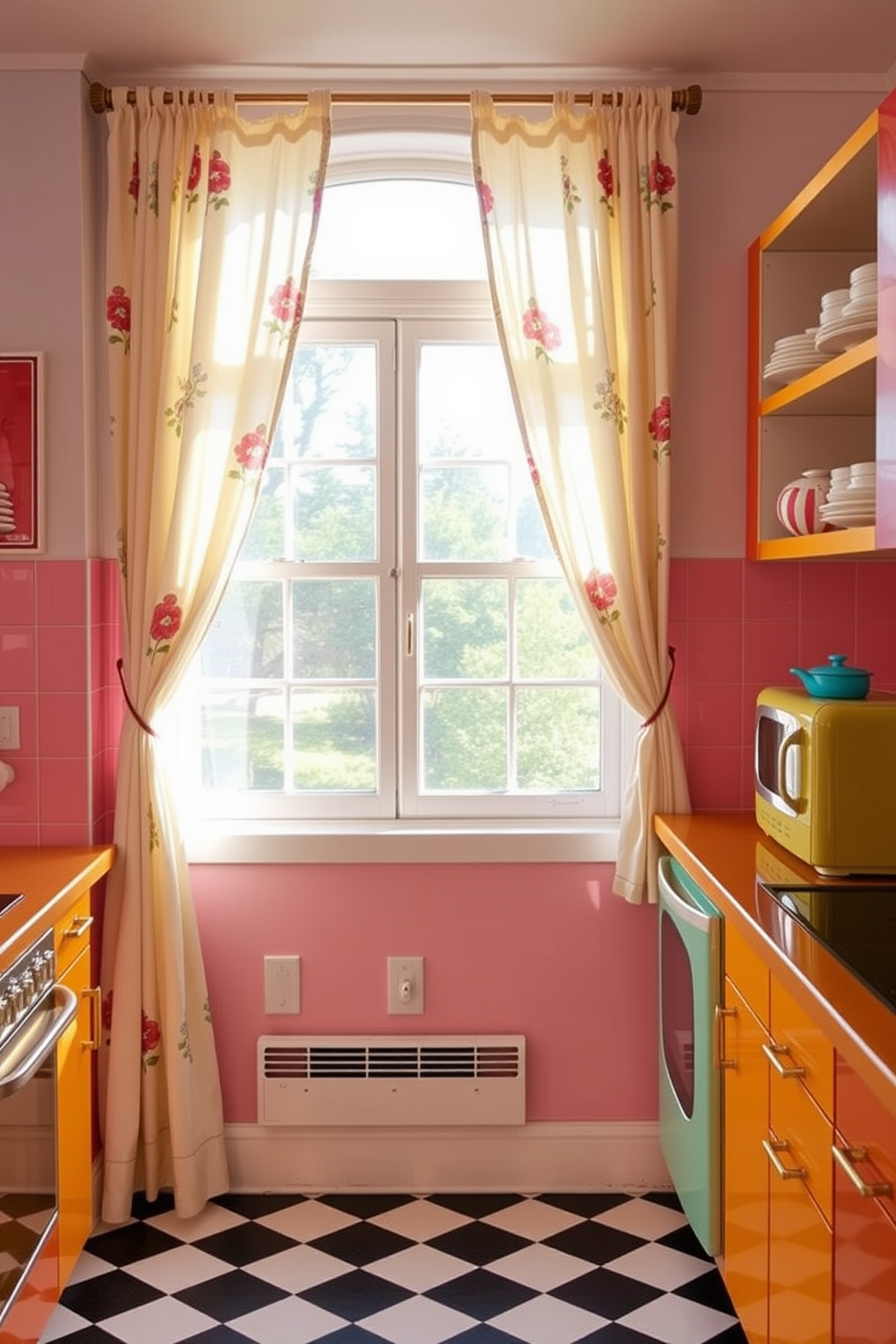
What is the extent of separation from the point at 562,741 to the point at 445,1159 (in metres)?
1.03

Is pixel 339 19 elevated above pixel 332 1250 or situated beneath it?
Result: elevated above

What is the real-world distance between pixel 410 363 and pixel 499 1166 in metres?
1.93

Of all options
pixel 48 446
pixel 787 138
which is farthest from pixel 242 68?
pixel 787 138

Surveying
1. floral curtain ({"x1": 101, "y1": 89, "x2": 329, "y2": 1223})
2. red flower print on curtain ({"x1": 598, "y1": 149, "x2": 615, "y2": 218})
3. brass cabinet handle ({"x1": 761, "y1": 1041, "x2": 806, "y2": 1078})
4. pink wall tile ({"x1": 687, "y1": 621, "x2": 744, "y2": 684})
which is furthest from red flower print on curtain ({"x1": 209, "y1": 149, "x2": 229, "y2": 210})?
brass cabinet handle ({"x1": 761, "y1": 1041, "x2": 806, "y2": 1078})

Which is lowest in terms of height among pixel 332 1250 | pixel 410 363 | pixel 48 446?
pixel 332 1250

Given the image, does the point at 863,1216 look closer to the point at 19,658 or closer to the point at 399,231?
the point at 19,658

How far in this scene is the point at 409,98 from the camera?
3023mm

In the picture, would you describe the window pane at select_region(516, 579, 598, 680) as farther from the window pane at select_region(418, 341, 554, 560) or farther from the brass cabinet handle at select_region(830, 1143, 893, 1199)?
the brass cabinet handle at select_region(830, 1143, 893, 1199)

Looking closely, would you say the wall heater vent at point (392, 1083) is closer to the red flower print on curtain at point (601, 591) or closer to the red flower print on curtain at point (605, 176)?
the red flower print on curtain at point (601, 591)

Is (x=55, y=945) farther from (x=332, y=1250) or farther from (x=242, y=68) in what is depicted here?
(x=242, y=68)

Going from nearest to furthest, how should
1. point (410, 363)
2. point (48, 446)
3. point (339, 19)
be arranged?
1. point (339, 19)
2. point (48, 446)
3. point (410, 363)

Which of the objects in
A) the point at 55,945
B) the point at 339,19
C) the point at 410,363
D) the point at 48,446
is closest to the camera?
the point at 55,945

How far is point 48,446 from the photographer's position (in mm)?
3020

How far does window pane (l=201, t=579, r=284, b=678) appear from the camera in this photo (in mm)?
3283
